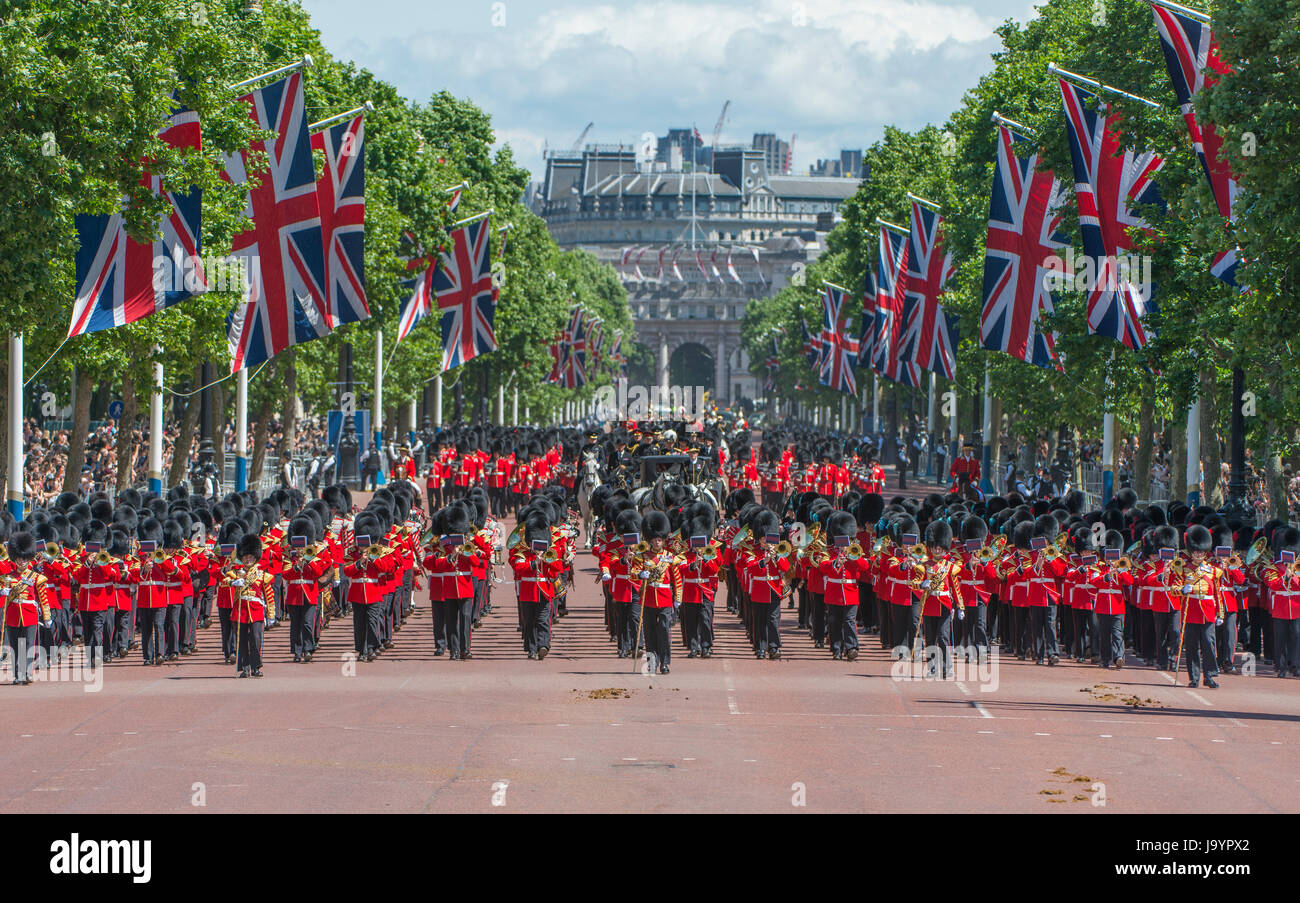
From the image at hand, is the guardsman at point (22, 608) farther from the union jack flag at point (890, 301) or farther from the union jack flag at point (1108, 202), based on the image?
the union jack flag at point (890, 301)

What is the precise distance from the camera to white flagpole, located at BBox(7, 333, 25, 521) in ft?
84.6

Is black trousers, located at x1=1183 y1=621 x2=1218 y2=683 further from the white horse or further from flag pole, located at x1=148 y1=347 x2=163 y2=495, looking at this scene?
the white horse

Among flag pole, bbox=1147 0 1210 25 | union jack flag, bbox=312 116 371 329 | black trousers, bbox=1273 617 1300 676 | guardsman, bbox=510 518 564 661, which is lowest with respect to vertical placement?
black trousers, bbox=1273 617 1300 676

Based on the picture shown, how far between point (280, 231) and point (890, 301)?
26533 millimetres

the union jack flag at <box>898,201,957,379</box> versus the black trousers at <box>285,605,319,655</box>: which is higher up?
the union jack flag at <box>898,201,957,379</box>

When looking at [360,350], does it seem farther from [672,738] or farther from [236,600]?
[672,738]

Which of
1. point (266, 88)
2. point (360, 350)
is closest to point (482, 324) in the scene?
point (360, 350)

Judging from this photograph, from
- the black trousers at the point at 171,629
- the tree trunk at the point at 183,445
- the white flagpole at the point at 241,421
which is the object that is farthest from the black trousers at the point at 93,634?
the tree trunk at the point at 183,445

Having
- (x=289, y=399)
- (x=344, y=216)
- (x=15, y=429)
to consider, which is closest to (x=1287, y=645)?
(x=344, y=216)

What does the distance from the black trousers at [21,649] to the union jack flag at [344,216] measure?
1064 centimetres

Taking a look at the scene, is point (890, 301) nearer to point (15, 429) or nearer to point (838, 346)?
point (838, 346)

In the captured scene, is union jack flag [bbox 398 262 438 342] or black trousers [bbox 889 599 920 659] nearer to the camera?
black trousers [bbox 889 599 920 659]


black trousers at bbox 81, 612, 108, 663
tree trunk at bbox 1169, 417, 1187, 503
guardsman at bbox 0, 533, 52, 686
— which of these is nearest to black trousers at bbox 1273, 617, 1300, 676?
black trousers at bbox 81, 612, 108, 663

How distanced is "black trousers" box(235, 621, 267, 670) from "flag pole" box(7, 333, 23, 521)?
6.74m
